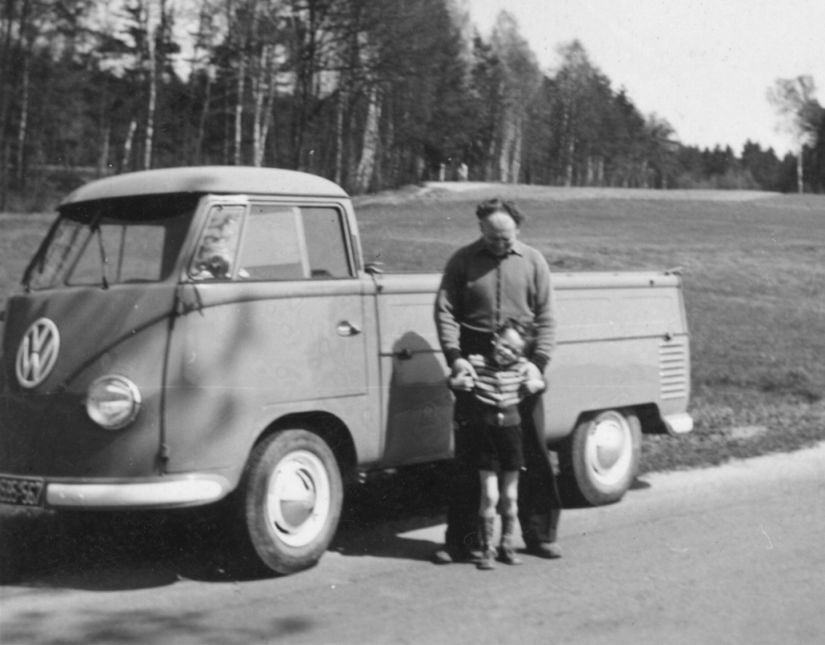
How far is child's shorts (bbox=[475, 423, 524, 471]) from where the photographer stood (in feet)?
20.8

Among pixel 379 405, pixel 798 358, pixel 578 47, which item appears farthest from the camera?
pixel 578 47

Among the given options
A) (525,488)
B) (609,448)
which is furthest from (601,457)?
(525,488)

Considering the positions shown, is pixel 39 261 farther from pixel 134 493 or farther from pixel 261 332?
pixel 134 493

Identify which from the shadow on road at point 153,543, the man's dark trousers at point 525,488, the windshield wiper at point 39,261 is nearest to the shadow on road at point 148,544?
the shadow on road at point 153,543

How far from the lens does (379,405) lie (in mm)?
6598

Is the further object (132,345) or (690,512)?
(690,512)

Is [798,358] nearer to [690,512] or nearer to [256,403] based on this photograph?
[690,512]

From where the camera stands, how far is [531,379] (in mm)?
6367

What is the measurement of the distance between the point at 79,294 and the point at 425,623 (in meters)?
2.39

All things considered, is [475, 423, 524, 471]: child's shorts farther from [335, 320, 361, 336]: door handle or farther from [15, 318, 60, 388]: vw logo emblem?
[15, 318, 60, 388]: vw logo emblem

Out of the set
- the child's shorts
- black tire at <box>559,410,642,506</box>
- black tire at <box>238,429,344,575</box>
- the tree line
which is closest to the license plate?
black tire at <box>238,429,344,575</box>

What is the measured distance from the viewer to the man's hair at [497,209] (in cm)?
645

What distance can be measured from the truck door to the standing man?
21.2 inches

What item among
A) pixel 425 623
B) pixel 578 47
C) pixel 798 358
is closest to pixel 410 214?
pixel 798 358
